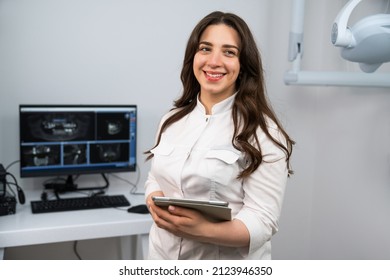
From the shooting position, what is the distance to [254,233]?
3.93 ft

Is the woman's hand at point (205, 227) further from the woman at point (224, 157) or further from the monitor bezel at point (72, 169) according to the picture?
the monitor bezel at point (72, 169)

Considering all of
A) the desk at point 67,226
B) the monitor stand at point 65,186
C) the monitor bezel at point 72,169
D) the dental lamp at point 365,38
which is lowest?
the desk at point 67,226

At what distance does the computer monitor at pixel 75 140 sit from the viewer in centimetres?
199

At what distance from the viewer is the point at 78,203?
6.41 ft

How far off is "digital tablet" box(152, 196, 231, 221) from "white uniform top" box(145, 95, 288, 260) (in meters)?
0.08

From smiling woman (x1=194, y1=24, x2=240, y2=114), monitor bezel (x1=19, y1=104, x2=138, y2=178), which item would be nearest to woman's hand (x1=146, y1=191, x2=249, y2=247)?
smiling woman (x1=194, y1=24, x2=240, y2=114)

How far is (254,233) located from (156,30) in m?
1.37

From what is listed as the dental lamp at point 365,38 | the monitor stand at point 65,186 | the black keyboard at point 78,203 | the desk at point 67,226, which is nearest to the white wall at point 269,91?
the monitor stand at point 65,186

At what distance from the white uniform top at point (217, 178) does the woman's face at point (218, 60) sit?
7cm

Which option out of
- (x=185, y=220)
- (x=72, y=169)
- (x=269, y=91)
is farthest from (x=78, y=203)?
(x=269, y=91)

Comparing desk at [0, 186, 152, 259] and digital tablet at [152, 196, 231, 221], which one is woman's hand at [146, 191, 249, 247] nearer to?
digital tablet at [152, 196, 231, 221]

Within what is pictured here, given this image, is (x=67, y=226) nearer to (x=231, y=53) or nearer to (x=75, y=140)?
(x=75, y=140)

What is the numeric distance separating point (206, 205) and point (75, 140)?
1120mm
